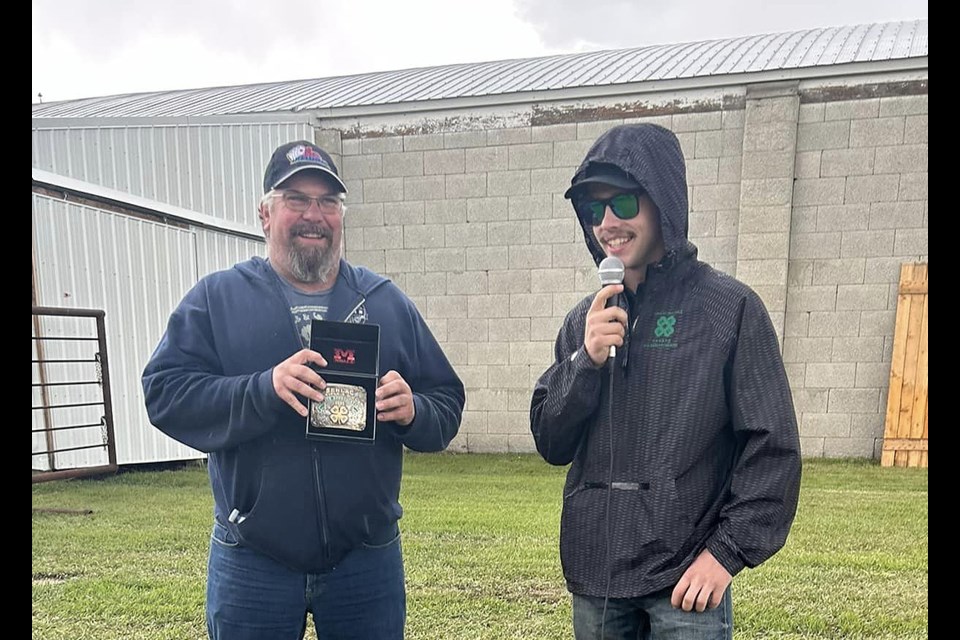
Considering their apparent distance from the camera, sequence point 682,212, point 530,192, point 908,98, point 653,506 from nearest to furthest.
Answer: point 653,506, point 682,212, point 908,98, point 530,192

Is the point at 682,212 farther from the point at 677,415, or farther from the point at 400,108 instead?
the point at 400,108

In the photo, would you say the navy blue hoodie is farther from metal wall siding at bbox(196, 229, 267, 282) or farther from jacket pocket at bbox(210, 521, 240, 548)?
metal wall siding at bbox(196, 229, 267, 282)

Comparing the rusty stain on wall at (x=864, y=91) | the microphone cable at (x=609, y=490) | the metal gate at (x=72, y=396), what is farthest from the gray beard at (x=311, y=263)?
the rusty stain on wall at (x=864, y=91)

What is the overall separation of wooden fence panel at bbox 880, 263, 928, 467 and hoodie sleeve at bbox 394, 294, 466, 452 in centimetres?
606

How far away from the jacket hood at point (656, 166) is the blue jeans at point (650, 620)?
0.85 m

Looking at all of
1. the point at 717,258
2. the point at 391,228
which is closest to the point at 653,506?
the point at 717,258

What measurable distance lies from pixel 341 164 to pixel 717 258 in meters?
4.48

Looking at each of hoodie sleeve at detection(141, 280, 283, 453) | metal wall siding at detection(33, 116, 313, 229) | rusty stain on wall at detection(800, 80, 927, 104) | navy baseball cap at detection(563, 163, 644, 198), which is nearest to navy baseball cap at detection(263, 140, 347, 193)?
hoodie sleeve at detection(141, 280, 283, 453)

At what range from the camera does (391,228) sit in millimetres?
7570

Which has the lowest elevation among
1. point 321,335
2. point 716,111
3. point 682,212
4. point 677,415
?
point 677,415

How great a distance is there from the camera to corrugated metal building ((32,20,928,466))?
6.34 m

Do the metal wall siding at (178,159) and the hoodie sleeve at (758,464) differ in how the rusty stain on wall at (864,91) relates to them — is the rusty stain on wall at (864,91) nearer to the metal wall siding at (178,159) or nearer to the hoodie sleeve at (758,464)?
the metal wall siding at (178,159)

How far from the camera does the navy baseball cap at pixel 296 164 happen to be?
5.82 ft

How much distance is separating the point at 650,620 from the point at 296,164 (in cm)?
149
